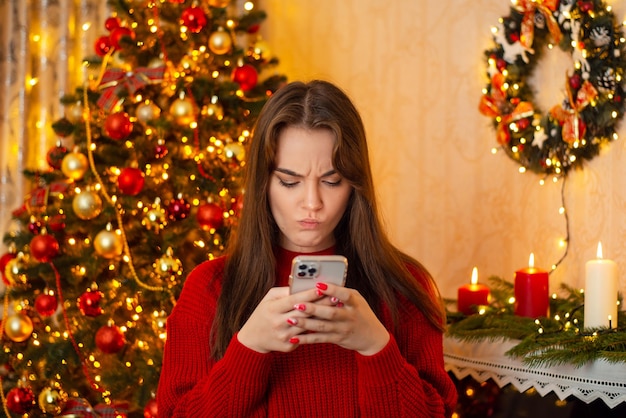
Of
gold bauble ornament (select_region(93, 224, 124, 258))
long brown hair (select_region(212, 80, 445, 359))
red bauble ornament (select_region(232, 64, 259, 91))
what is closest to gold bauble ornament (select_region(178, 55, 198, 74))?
red bauble ornament (select_region(232, 64, 259, 91))

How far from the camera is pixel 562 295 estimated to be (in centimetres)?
238

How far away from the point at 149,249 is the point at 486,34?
4.02ft

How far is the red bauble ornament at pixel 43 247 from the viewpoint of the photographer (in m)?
2.52

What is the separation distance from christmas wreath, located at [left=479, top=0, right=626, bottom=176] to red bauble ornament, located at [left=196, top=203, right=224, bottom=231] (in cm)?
83

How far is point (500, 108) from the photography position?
7.95ft

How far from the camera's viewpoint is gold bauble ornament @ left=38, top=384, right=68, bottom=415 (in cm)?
250

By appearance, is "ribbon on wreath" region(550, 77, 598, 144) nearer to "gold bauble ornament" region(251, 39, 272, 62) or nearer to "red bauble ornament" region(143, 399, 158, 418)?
"gold bauble ornament" region(251, 39, 272, 62)

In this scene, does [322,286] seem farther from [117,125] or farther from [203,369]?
[117,125]

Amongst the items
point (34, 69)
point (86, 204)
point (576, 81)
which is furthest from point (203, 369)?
point (34, 69)

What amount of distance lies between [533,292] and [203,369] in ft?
3.02

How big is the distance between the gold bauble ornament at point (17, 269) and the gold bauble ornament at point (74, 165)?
1.05 feet

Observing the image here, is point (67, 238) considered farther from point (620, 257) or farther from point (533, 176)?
point (620, 257)

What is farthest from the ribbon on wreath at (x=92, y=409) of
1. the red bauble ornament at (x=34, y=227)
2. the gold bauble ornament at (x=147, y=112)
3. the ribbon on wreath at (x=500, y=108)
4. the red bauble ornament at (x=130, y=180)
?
the ribbon on wreath at (x=500, y=108)

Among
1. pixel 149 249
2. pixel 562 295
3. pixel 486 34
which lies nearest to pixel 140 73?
pixel 149 249
